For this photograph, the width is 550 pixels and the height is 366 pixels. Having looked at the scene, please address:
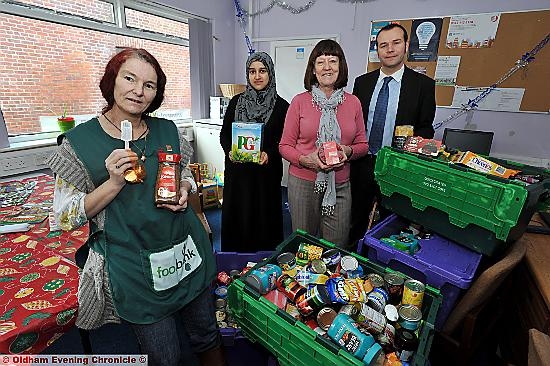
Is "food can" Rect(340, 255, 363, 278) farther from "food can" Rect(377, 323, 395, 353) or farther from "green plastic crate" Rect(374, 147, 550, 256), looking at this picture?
"green plastic crate" Rect(374, 147, 550, 256)

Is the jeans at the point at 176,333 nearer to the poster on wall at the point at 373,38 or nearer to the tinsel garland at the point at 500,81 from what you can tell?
the tinsel garland at the point at 500,81

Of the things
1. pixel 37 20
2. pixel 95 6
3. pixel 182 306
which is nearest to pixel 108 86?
pixel 182 306

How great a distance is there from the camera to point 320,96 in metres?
1.61

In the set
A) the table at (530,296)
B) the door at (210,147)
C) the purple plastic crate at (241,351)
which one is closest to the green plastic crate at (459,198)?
the table at (530,296)

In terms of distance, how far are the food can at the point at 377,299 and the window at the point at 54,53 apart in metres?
2.39

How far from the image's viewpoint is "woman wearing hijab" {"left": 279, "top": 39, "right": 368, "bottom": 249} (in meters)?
1.59

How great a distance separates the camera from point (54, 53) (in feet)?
9.73

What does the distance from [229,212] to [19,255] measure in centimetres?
117

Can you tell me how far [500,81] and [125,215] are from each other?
3568 millimetres

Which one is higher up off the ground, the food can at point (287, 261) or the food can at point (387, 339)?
the food can at point (287, 261)

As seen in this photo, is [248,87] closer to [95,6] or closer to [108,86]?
[108,86]

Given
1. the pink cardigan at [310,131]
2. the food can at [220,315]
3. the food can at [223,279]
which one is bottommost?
the food can at [220,315]

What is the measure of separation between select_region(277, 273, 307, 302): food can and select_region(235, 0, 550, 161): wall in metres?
2.94

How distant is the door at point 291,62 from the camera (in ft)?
13.2
